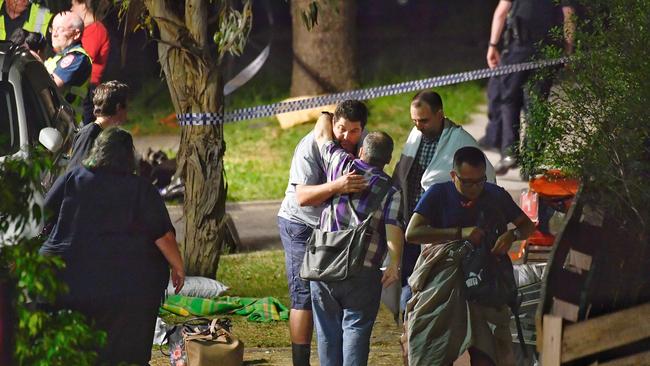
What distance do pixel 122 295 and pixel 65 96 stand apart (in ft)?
14.9

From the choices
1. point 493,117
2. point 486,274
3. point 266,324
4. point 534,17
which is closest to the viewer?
point 486,274

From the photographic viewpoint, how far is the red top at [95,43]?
1194 centimetres

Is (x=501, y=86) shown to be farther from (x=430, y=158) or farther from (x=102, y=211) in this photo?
A: (x=102, y=211)

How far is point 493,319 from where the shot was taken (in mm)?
7070

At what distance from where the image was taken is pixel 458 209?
7098mm

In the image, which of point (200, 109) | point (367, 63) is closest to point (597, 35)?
point (200, 109)

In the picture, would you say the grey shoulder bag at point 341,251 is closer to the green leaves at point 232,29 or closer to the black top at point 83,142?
the black top at point 83,142

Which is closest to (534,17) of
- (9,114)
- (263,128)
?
(263,128)

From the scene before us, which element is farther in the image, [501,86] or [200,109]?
[501,86]

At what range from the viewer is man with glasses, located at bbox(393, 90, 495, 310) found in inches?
315

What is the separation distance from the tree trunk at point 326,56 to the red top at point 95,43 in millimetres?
5127

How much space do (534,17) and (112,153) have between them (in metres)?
7.13

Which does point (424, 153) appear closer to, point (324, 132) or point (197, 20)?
point (324, 132)

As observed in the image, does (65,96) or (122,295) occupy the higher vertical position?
(65,96)
